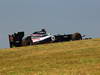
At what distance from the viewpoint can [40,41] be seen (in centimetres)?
4069

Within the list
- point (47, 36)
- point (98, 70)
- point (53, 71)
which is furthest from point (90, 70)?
point (47, 36)

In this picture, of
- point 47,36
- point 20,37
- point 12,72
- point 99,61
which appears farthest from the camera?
point 20,37

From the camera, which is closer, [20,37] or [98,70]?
[98,70]

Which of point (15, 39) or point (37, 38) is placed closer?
point (37, 38)

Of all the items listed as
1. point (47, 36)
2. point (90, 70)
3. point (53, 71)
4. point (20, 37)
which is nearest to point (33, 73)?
point (53, 71)

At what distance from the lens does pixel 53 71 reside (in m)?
16.3

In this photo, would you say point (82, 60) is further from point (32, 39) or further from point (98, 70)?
point (32, 39)

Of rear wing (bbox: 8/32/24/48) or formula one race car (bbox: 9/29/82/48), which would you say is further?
rear wing (bbox: 8/32/24/48)

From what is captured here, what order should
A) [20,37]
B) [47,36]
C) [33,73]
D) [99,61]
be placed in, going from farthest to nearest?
[20,37], [47,36], [99,61], [33,73]

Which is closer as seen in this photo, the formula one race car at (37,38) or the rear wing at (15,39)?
the formula one race car at (37,38)

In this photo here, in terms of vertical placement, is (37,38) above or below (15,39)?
above

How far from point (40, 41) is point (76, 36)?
432 cm

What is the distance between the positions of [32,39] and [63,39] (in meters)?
3.25

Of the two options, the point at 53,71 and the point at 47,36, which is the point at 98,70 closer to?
the point at 53,71
